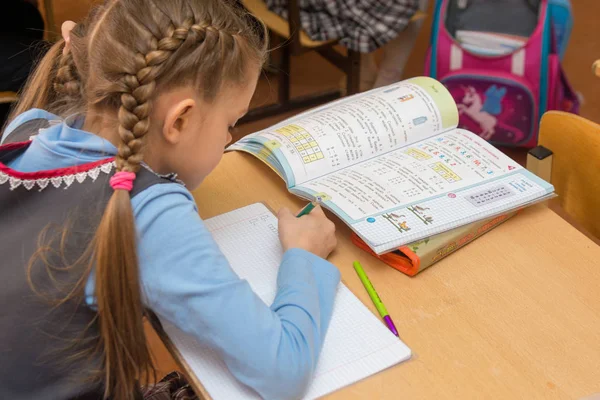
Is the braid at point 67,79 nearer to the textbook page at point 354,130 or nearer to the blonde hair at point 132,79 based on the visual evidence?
the blonde hair at point 132,79

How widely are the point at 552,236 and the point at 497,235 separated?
75mm

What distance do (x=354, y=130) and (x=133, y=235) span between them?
1.55 feet

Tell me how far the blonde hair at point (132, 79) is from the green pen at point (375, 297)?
281mm

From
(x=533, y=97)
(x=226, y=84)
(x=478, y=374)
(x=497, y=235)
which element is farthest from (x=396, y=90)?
(x=533, y=97)

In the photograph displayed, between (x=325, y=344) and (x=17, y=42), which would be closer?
(x=325, y=344)

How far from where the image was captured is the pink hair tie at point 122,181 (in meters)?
0.75

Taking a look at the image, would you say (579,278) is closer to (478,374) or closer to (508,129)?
(478,374)

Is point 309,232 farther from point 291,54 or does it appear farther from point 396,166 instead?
point 291,54

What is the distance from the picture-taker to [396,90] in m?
1.19

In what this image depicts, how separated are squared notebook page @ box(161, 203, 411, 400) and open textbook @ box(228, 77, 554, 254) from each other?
11 cm

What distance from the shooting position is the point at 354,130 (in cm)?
111

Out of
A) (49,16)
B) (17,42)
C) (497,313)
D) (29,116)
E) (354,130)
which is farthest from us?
(49,16)

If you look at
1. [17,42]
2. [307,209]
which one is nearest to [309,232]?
[307,209]

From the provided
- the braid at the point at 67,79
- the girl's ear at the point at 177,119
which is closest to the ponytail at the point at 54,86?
the braid at the point at 67,79
